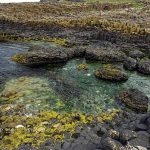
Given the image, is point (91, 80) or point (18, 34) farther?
point (18, 34)

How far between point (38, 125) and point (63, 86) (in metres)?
7.76

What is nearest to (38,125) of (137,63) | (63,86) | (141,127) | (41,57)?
(141,127)

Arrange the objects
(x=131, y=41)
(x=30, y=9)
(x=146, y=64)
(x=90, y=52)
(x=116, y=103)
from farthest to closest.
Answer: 1. (x=30, y=9)
2. (x=131, y=41)
3. (x=90, y=52)
4. (x=146, y=64)
5. (x=116, y=103)

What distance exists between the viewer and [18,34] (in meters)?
49.6

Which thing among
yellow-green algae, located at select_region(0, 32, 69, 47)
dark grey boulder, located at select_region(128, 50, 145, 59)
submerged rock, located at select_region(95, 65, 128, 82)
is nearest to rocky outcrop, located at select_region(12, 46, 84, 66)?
submerged rock, located at select_region(95, 65, 128, 82)

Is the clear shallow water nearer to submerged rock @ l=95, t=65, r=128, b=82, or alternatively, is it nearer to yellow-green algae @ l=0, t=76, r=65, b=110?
→ yellow-green algae @ l=0, t=76, r=65, b=110

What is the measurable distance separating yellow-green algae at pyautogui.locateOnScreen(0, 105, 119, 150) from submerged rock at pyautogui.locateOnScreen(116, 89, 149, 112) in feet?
→ 6.06

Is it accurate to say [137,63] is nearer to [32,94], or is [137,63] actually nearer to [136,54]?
[136,54]

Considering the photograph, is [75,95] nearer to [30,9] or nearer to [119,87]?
[119,87]

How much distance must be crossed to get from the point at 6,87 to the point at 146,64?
15803 mm

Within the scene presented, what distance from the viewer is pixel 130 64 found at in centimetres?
3519

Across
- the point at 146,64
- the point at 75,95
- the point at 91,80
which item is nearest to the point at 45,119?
the point at 75,95

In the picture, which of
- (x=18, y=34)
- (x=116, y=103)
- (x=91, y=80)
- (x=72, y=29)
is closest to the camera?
(x=116, y=103)

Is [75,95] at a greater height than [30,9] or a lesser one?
lesser
